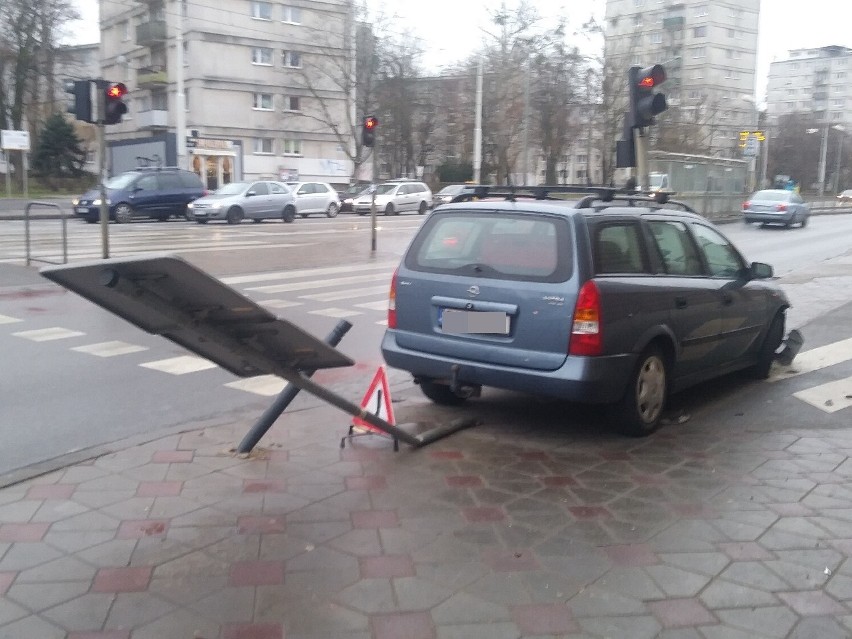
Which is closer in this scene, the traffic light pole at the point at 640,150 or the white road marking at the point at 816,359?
the white road marking at the point at 816,359

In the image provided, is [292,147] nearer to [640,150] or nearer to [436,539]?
[640,150]

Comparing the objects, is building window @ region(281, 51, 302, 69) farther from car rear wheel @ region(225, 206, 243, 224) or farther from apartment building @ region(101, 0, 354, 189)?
car rear wheel @ region(225, 206, 243, 224)

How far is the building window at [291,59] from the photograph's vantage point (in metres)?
59.2

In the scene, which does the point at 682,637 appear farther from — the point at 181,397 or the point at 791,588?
the point at 181,397

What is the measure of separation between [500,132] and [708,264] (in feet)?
136

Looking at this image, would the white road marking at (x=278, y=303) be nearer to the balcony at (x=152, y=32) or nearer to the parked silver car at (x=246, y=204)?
the parked silver car at (x=246, y=204)

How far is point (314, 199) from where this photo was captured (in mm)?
36469

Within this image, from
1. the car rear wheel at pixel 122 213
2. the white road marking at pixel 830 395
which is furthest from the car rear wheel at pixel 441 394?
the car rear wheel at pixel 122 213

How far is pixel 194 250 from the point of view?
19109mm

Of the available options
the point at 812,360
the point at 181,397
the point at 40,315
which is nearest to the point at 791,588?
the point at 181,397

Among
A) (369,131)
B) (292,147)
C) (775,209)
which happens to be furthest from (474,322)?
(292,147)

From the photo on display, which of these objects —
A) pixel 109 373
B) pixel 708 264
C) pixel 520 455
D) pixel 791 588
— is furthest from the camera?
pixel 109 373

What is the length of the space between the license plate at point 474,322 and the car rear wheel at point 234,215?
2479cm

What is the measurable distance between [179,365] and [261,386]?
115 cm
